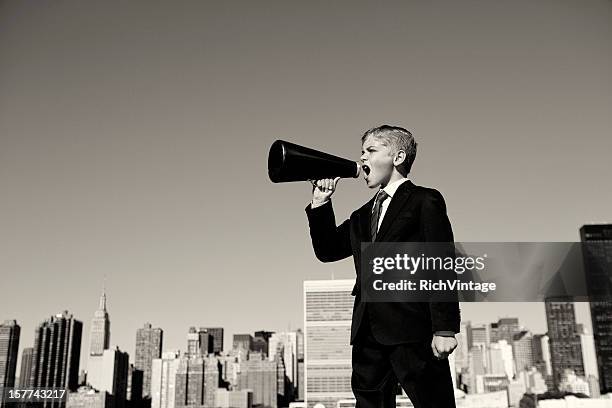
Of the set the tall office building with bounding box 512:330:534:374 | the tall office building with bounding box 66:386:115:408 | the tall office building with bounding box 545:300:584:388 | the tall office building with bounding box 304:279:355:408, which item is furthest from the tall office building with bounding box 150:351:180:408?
the tall office building with bounding box 512:330:534:374

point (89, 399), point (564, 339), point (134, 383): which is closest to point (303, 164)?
point (89, 399)

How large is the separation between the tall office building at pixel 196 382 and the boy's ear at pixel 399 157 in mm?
46441

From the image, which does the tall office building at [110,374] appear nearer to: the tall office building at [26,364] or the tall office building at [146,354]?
the tall office building at [146,354]

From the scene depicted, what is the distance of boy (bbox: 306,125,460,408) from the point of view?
129 centimetres

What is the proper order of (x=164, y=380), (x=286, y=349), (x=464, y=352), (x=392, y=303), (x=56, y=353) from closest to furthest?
(x=392, y=303), (x=56, y=353), (x=286, y=349), (x=164, y=380), (x=464, y=352)

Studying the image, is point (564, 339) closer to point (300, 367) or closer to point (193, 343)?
point (300, 367)

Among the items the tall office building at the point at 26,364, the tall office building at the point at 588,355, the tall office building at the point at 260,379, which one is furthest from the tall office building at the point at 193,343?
the tall office building at the point at 588,355

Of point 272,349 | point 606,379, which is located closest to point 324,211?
point 606,379

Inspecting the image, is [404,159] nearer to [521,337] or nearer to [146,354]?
[146,354]

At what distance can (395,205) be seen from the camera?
1441 millimetres

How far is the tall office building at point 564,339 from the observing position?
152ft

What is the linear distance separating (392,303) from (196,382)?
48.0 m

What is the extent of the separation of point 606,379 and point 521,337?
70.5 feet

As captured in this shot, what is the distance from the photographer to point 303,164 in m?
1.47
